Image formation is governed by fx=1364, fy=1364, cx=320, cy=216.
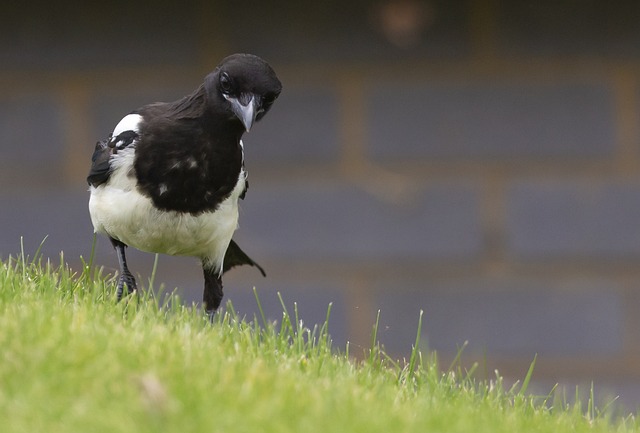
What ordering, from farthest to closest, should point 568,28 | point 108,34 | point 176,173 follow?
point 108,34 → point 568,28 → point 176,173

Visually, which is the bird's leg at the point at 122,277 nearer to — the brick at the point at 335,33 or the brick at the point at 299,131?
the brick at the point at 299,131

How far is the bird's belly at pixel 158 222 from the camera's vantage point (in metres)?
3.80

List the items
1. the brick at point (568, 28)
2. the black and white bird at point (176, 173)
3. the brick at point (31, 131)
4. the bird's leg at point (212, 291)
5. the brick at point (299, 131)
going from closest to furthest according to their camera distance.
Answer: the black and white bird at point (176, 173)
the bird's leg at point (212, 291)
the brick at point (568, 28)
the brick at point (299, 131)
the brick at point (31, 131)

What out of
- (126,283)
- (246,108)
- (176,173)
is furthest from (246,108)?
(126,283)

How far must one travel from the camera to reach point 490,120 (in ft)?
19.9

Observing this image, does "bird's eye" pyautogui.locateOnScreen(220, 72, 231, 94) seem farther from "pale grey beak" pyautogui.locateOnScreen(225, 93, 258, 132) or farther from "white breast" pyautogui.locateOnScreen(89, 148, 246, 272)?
"white breast" pyautogui.locateOnScreen(89, 148, 246, 272)

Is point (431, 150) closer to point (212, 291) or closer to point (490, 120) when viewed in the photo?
point (490, 120)

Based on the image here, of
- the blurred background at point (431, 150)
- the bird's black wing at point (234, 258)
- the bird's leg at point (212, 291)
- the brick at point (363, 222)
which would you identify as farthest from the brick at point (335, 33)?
the bird's leg at point (212, 291)

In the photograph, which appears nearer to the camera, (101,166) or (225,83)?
(225,83)

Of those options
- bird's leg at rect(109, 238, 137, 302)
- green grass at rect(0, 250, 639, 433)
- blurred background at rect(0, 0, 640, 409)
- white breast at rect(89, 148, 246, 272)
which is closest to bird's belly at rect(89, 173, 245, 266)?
white breast at rect(89, 148, 246, 272)

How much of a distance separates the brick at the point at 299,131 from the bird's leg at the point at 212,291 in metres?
1.91

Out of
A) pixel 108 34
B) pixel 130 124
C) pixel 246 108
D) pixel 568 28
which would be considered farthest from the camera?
pixel 108 34

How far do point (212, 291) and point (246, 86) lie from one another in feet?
2.88

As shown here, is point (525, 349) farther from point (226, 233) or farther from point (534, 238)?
point (226, 233)
